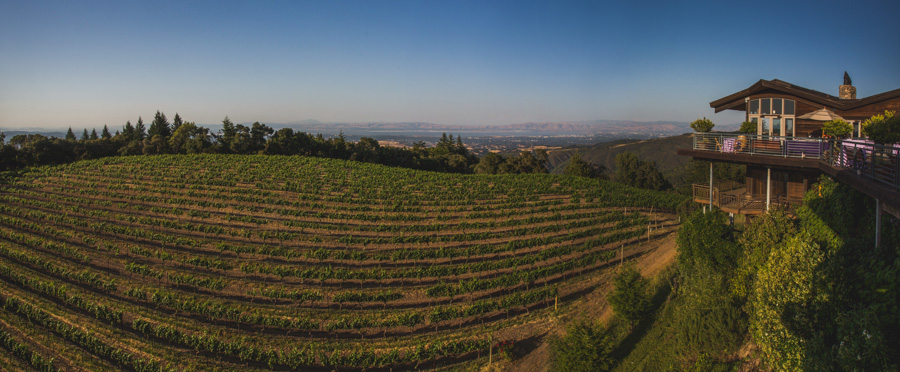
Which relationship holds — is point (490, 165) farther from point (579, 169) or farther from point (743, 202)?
point (743, 202)

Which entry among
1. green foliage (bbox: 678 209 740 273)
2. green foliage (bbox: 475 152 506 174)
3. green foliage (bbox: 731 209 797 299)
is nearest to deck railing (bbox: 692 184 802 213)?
green foliage (bbox: 678 209 740 273)

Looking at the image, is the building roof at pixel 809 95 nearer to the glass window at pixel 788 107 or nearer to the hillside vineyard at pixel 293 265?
the glass window at pixel 788 107

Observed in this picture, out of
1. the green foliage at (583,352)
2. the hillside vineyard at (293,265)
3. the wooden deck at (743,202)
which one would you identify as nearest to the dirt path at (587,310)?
the hillside vineyard at (293,265)

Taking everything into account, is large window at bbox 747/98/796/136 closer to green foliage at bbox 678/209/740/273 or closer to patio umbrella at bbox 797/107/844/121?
patio umbrella at bbox 797/107/844/121

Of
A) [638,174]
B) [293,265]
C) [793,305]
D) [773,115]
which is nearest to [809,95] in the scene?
[773,115]

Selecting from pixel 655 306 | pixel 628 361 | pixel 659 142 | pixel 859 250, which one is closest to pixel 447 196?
pixel 655 306
